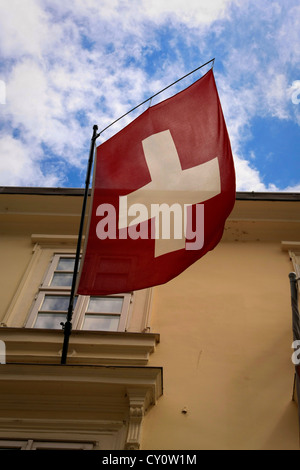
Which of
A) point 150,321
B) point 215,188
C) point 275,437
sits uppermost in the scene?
point 215,188

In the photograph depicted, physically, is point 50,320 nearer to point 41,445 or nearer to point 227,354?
point 41,445

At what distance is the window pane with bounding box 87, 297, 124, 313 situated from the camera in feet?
24.4

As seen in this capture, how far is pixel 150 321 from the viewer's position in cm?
715

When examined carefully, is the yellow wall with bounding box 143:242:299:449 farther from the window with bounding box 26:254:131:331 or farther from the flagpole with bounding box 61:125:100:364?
the flagpole with bounding box 61:125:100:364

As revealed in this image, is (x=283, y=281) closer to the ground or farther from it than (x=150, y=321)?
farther from it

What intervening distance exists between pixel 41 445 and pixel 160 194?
3.16 m

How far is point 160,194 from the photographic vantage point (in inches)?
256

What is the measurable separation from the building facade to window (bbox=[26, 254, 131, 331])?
0.06 feet

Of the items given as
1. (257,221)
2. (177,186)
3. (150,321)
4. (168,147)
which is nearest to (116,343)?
(150,321)

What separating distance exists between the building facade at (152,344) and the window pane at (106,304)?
0.02 m

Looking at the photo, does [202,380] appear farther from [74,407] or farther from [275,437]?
[74,407]

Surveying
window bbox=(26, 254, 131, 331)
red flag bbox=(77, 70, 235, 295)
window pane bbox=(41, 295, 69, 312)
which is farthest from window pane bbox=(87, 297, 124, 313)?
red flag bbox=(77, 70, 235, 295)

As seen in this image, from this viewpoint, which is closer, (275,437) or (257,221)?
(275,437)

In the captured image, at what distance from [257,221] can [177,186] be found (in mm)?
2837
